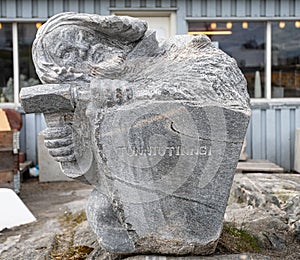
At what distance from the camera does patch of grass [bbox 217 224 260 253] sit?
2895 millimetres

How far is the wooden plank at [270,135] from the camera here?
7770mm

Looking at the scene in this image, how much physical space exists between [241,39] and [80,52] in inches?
214

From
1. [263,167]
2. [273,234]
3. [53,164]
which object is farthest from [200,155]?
[53,164]

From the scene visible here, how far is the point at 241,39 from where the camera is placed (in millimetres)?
7754

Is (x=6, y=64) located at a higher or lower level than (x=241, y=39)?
lower

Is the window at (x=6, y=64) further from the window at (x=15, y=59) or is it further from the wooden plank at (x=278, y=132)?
the wooden plank at (x=278, y=132)

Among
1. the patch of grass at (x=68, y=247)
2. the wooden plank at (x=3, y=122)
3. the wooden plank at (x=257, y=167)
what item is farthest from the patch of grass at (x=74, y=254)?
the wooden plank at (x=257, y=167)

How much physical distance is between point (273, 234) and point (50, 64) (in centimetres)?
170

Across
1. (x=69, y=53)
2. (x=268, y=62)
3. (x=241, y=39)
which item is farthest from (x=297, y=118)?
(x=69, y=53)

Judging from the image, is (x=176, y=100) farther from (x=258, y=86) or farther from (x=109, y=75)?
(x=258, y=86)

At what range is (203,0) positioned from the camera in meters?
7.64

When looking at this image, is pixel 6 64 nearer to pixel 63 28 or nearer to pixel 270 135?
pixel 270 135

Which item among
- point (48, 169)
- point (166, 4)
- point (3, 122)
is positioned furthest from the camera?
point (166, 4)

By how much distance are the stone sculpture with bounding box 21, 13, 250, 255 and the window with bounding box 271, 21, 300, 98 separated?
527cm
